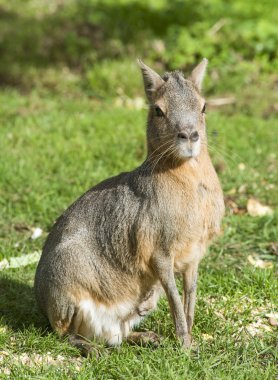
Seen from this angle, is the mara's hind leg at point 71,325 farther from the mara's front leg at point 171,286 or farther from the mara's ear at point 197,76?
the mara's ear at point 197,76

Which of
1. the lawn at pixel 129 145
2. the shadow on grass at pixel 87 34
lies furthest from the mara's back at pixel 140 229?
the shadow on grass at pixel 87 34

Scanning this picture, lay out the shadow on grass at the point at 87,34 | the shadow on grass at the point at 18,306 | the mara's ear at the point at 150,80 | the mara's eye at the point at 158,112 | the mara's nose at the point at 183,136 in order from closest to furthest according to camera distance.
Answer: the mara's nose at the point at 183,136
the mara's eye at the point at 158,112
the mara's ear at the point at 150,80
the shadow on grass at the point at 18,306
the shadow on grass at the point at 87,34

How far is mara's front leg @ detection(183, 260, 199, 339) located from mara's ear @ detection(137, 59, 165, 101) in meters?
0.90

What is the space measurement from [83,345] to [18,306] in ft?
2.37

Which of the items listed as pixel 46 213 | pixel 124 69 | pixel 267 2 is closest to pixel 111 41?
pixel 124 69

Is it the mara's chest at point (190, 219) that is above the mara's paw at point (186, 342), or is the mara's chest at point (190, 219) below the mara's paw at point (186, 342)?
above

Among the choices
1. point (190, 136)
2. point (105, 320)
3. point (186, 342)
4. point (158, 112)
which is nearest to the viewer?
point (190, 136)

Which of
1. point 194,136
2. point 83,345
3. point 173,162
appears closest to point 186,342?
point 83,345

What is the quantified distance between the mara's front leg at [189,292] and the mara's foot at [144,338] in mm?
199

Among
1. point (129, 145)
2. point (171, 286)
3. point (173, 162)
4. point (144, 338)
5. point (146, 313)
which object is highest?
point (173, 162)

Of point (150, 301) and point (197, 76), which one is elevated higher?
point (197, 76)

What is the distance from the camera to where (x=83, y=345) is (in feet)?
13.4

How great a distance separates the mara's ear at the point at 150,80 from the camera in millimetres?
3902

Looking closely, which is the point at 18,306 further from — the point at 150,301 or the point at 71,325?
the point at 150,301
